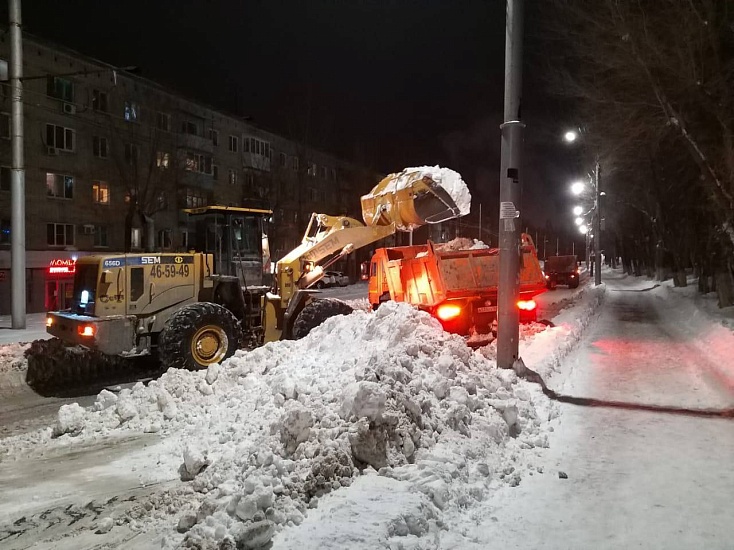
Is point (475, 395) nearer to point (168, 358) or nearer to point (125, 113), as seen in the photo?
point (168, 358)

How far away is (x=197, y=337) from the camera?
9906 millimetres

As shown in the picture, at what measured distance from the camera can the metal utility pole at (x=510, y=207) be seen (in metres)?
8.23

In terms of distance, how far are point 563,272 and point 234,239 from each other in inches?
1369

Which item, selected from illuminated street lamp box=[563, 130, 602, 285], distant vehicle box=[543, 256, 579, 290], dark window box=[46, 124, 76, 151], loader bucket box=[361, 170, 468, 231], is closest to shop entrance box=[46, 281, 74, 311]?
dark window box=[46, 124, 76, 151]

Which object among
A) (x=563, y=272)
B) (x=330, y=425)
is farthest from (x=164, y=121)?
(x=330, y=425)

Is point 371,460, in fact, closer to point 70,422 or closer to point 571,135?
point 70,422

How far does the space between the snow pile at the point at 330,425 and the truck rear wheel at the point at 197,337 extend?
1759 mm

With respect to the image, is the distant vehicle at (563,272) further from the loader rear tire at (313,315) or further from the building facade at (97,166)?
the loader rear tire at (313,315)

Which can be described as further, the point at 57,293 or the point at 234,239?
the point at 57,293

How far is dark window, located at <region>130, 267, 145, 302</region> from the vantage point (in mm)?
10016

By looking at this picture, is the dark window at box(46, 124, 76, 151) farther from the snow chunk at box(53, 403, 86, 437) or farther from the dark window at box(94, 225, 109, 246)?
the snow chunk at box(53, 403, 86, 437)

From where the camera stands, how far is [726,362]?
422 inches

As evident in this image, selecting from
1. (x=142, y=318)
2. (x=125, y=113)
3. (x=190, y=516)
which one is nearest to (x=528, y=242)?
(x=142, y=318)

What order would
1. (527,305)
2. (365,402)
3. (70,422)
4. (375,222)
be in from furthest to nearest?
A: (527,305)
(375,222)
(70,422)
(365,402)
